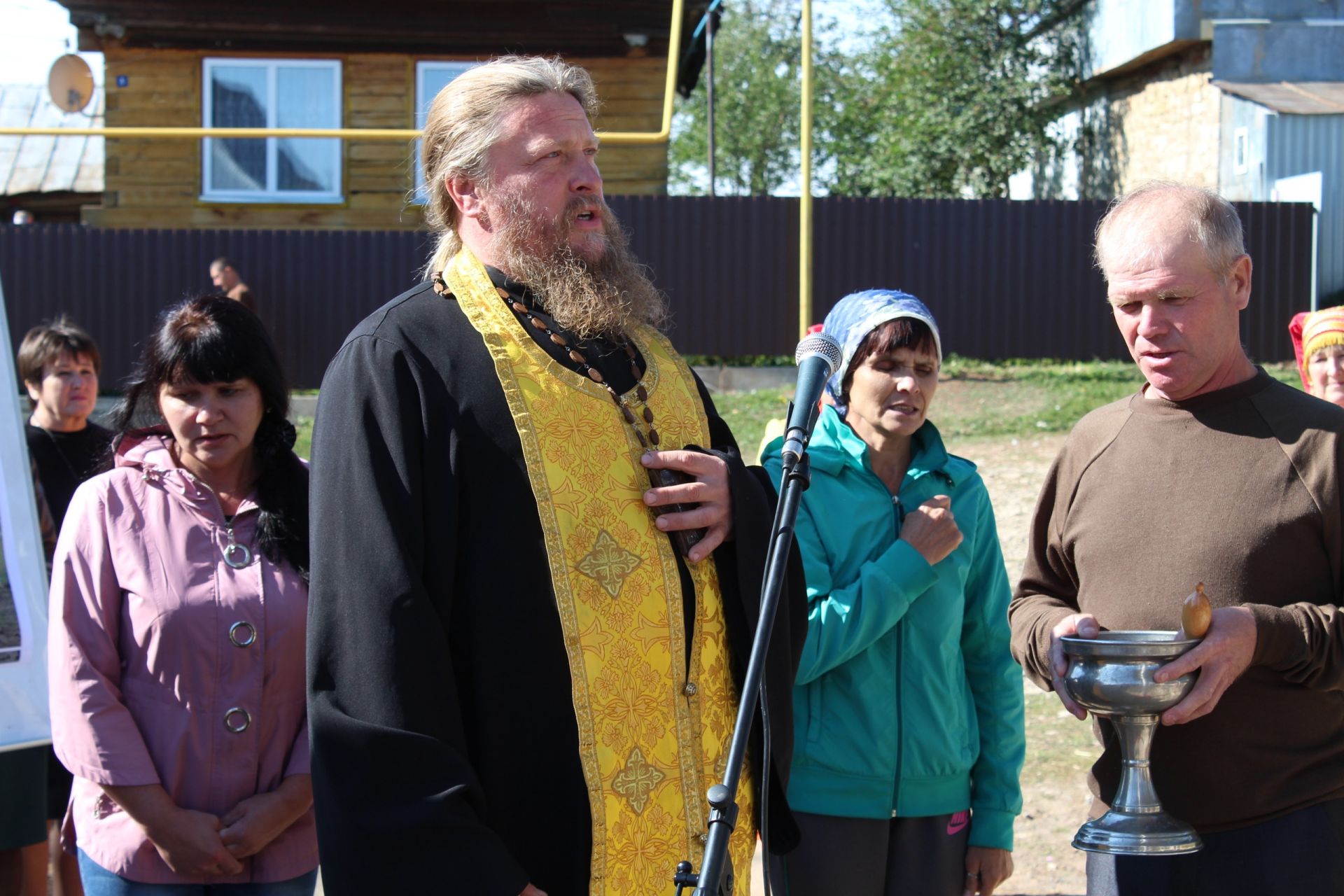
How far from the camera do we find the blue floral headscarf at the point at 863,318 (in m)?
3.47

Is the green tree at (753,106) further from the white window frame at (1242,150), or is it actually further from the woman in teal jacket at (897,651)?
the woman in teal jacket at (897,651)

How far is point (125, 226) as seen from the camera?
16375 millimetres

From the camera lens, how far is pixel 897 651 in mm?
3322

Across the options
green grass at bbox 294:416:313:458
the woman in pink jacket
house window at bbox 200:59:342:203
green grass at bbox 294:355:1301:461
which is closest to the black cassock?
the woman in pink jacket

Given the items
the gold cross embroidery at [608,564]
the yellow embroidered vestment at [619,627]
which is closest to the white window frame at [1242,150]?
the yellow embroidered vestment at [619,627]

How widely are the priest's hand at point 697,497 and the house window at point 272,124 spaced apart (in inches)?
582

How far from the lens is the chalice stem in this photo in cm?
249

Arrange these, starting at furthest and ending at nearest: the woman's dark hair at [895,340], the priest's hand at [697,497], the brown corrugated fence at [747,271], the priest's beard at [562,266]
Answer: the brown corrugated fence at [747,271] → the woman's dark hair at [895,340] → the priest's beard at [562,266] → the priest's hand at [697,497]

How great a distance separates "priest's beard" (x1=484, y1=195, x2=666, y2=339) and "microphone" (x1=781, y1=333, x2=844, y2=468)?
1.22ft

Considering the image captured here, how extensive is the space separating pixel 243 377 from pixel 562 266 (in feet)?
3.61

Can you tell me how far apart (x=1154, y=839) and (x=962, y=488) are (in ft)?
4.11

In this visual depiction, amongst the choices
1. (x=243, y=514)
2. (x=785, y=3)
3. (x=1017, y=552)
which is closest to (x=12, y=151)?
(x=785, y=3)

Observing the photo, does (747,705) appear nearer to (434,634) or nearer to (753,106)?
(434,634)

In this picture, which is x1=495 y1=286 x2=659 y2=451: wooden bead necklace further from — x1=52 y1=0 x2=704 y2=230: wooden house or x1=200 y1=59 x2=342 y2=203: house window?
x1=200 y1=59 x2=342 y2=203: house window
